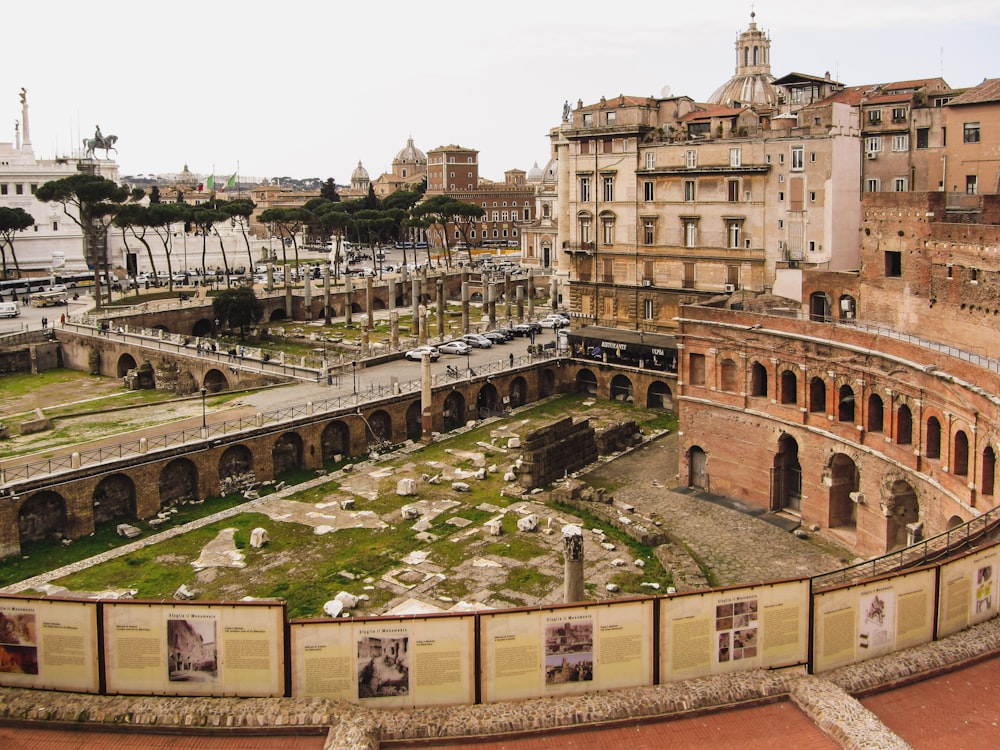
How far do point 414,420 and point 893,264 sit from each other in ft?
77.0

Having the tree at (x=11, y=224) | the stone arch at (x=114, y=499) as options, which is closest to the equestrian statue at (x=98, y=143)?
the tree at (x=11, y=224)

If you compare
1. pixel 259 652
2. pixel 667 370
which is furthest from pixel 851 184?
pixel 259 652

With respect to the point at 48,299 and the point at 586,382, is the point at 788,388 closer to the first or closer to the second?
the point at 586,382

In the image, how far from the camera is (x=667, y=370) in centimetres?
5359

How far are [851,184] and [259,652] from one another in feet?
143

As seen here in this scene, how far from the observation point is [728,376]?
1601 inches

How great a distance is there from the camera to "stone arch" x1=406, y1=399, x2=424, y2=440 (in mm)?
49562

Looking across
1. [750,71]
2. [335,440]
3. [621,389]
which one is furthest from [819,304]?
[750,71]

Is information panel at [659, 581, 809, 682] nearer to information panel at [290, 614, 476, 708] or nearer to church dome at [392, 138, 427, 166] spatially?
information panel at [290, 614, 476, 708]

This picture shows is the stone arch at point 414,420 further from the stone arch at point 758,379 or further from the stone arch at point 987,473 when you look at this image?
the stone arch at point 987,473

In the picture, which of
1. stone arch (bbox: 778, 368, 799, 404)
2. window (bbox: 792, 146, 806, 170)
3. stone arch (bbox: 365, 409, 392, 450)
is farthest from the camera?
window (bbox: 792, 146, 806, 170)

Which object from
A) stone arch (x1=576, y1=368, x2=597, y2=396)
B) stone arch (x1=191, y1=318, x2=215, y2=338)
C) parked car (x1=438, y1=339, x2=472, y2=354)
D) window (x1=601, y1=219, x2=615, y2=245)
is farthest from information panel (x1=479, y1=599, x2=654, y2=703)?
stone arch (x1=191, y1=318, x2=215, y2=338)

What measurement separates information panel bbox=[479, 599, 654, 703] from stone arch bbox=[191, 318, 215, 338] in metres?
61.9

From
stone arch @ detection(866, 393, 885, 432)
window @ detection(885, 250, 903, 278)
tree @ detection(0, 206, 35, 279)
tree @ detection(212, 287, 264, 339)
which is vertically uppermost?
tree @ detection(0, 206, 35, 279)
